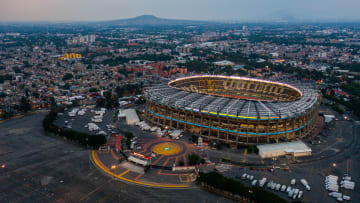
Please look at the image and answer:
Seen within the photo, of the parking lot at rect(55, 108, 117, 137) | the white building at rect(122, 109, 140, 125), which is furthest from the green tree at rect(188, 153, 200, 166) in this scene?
the white building at rect(122, 109, 140, 125)

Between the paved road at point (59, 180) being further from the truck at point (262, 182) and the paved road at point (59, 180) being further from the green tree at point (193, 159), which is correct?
the truck at point (262, 182)

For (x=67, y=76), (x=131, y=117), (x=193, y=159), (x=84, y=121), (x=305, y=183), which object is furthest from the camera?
(x=67, y=76)

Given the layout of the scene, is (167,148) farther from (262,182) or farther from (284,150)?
(284,150)

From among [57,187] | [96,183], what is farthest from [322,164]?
[57,187]

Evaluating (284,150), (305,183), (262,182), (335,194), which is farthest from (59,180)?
(335,194)

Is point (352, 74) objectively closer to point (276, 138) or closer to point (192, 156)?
point (276, 138)

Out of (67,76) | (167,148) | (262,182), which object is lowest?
(262,182)

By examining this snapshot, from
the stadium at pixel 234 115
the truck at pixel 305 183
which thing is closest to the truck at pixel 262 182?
the truck at pixel 305 183

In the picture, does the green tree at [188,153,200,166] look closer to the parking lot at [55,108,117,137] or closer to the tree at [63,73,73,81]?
the parking lot at [55,108,117,137]
